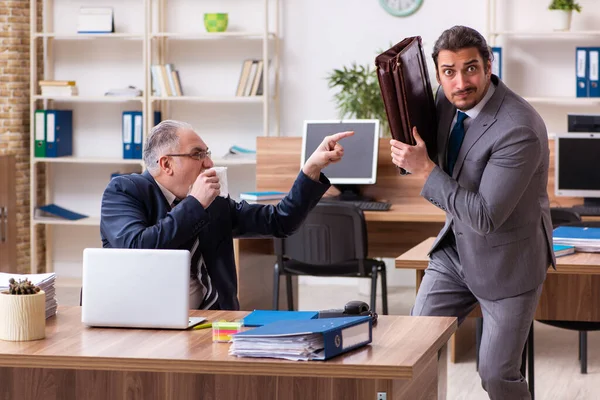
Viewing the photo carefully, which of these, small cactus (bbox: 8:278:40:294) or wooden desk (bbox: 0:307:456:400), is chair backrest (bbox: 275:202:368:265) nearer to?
wooden desk (bbox: 0:307:456:400)

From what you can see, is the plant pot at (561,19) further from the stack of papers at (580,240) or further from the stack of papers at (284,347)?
the stack of papers at (284,347)

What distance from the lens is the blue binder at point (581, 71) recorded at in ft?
20.5

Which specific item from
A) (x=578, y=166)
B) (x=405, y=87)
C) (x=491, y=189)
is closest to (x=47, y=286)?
(x=405, y=87)

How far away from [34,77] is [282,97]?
6.02ft

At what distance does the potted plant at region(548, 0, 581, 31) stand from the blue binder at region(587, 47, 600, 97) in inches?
9.5

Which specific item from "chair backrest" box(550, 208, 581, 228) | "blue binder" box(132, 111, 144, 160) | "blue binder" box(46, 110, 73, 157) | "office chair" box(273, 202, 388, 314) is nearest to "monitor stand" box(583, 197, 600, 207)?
"chair backrest" box(550, 208, 581, 228)

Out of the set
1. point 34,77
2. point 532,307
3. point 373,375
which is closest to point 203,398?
point 373,375

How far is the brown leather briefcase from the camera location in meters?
2.51

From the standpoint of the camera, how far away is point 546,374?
4.21 m

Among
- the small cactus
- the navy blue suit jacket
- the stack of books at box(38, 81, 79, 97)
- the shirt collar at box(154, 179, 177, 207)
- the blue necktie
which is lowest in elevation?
the small cactus

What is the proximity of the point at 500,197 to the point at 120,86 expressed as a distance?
5017 mm

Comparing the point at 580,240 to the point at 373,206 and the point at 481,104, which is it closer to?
the point at 481,104

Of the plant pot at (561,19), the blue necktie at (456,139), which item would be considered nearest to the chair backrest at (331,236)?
the blue necktie at (456,139)

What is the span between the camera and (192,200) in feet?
8.25
